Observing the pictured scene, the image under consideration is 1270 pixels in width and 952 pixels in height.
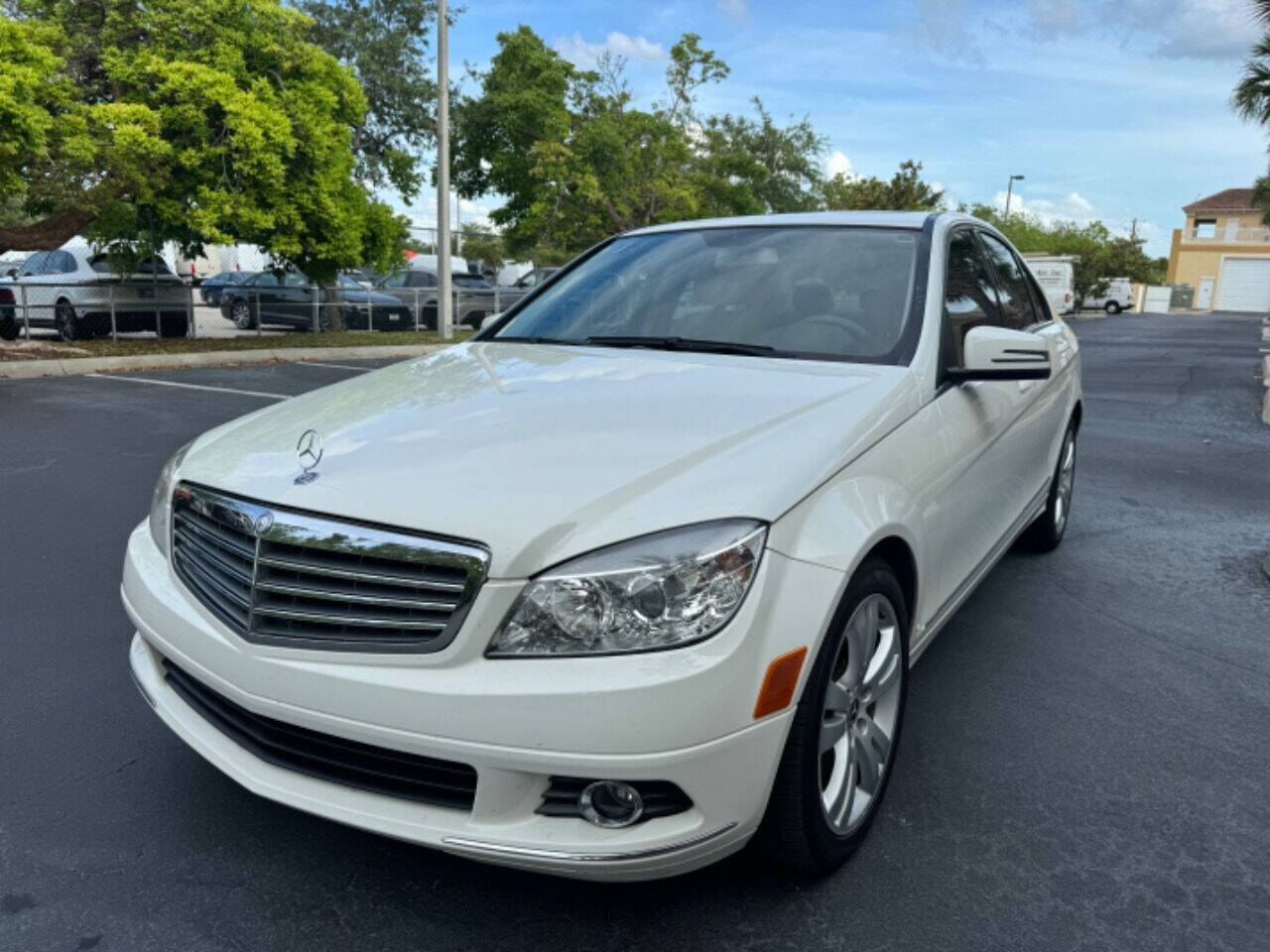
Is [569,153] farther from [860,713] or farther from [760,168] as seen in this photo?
[860,713]

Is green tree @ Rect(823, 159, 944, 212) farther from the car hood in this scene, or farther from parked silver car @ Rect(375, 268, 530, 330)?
the car hood

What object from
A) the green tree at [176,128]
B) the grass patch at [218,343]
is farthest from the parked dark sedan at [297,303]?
the green tree at [176,128]

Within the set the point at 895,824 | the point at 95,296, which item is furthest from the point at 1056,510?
the point at 95,296

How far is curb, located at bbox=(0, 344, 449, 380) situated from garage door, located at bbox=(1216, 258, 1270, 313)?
77.1 metres

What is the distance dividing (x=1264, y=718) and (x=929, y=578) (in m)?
1.48

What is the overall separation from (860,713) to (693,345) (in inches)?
53.5

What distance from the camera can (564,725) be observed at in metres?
1.86

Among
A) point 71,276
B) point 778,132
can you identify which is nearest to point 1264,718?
point 71,276

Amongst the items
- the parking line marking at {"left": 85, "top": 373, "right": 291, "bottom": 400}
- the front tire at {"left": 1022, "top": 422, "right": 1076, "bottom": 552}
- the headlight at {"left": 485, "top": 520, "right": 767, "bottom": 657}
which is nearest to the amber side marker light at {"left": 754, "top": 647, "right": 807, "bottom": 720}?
the headlight at {"left": 485, "top": 520, "right": 767, "bottom": 657}

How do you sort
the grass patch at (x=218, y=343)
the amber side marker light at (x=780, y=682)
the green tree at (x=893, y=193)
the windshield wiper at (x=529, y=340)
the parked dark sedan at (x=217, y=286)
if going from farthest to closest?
the green tree at (x=893, y=193) → the parked dark sedan at (x=217, y=286) → the grass patch at (x=218, y=343) → the windshield wiper at (x=529, y=340) → the amber side marker light at (x=780, y=682)

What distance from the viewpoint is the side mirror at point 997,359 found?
3062 millimetres

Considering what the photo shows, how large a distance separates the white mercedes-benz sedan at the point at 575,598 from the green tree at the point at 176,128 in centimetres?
1113

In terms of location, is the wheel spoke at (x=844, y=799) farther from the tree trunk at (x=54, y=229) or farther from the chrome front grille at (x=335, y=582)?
the tree trunk at (x=54, y=229)

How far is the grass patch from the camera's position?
1363 centimetres
